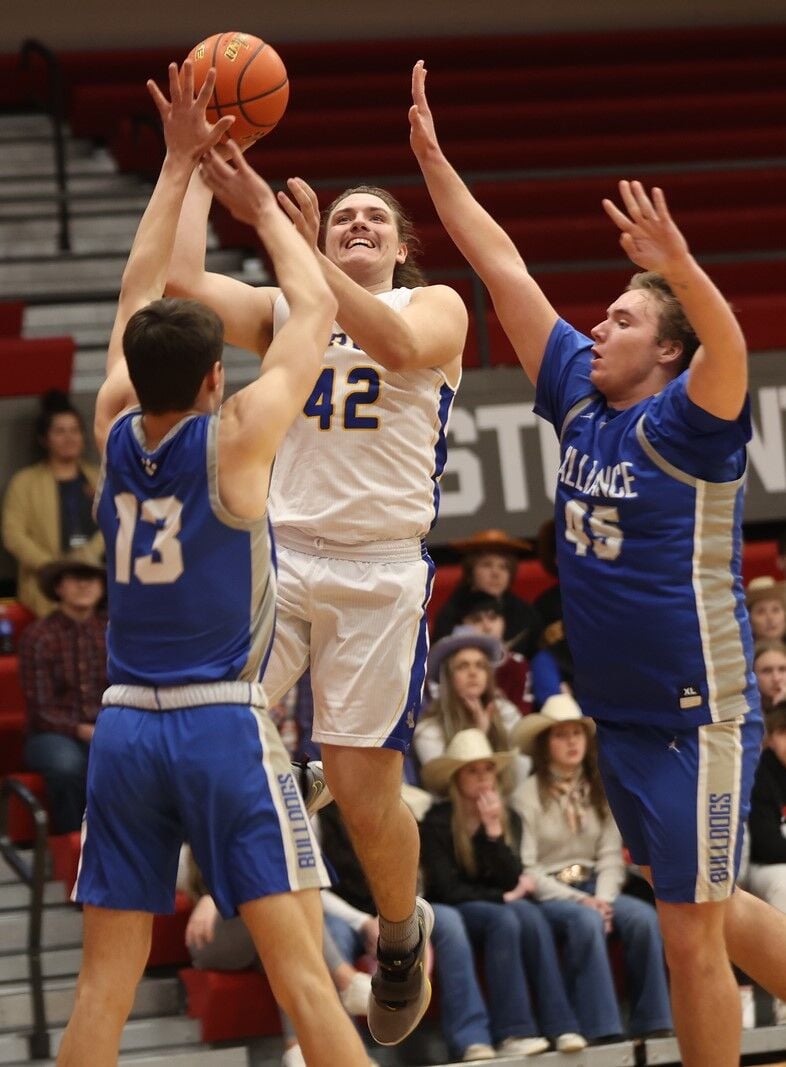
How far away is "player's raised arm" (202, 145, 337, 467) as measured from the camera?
13.0 feet

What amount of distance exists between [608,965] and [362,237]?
3282mm

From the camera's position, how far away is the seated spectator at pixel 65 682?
299 inches

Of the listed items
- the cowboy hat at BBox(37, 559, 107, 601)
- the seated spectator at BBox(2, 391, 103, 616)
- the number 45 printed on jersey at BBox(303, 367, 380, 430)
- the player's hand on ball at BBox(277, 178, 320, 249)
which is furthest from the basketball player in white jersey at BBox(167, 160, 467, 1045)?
the seated spectator at BBox(2, 391, 103, 616)

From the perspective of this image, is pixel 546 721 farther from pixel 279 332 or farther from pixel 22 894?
pixel 279 332

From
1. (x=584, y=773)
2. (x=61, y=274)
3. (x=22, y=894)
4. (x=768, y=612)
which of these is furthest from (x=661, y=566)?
(x=61, y=274)

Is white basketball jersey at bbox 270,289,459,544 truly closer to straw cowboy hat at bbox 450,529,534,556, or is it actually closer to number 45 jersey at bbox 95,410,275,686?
number 45 jersey at bbox 95,410,275,686

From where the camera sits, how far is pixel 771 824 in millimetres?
7441

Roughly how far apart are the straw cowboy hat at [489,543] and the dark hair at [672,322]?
3790mm

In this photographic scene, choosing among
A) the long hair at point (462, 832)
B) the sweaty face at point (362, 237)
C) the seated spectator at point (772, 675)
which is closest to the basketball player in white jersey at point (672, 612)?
the sweaty face at point (362, 237)

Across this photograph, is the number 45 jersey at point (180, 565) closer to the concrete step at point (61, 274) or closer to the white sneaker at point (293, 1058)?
the white sneaker at point (293, 1058)

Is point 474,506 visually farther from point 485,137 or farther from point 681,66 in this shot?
point 681,66

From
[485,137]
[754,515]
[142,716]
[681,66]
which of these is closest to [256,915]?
[142,716]

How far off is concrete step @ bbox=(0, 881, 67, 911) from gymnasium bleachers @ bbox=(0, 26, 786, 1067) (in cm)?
72

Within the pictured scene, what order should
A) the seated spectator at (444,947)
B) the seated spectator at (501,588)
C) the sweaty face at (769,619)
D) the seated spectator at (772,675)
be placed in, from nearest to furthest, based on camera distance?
the seated spectator at (444,947)
the seated spectator at (772,675)
the sweaty face at (769,619)
the seated spectator at (501,588)
